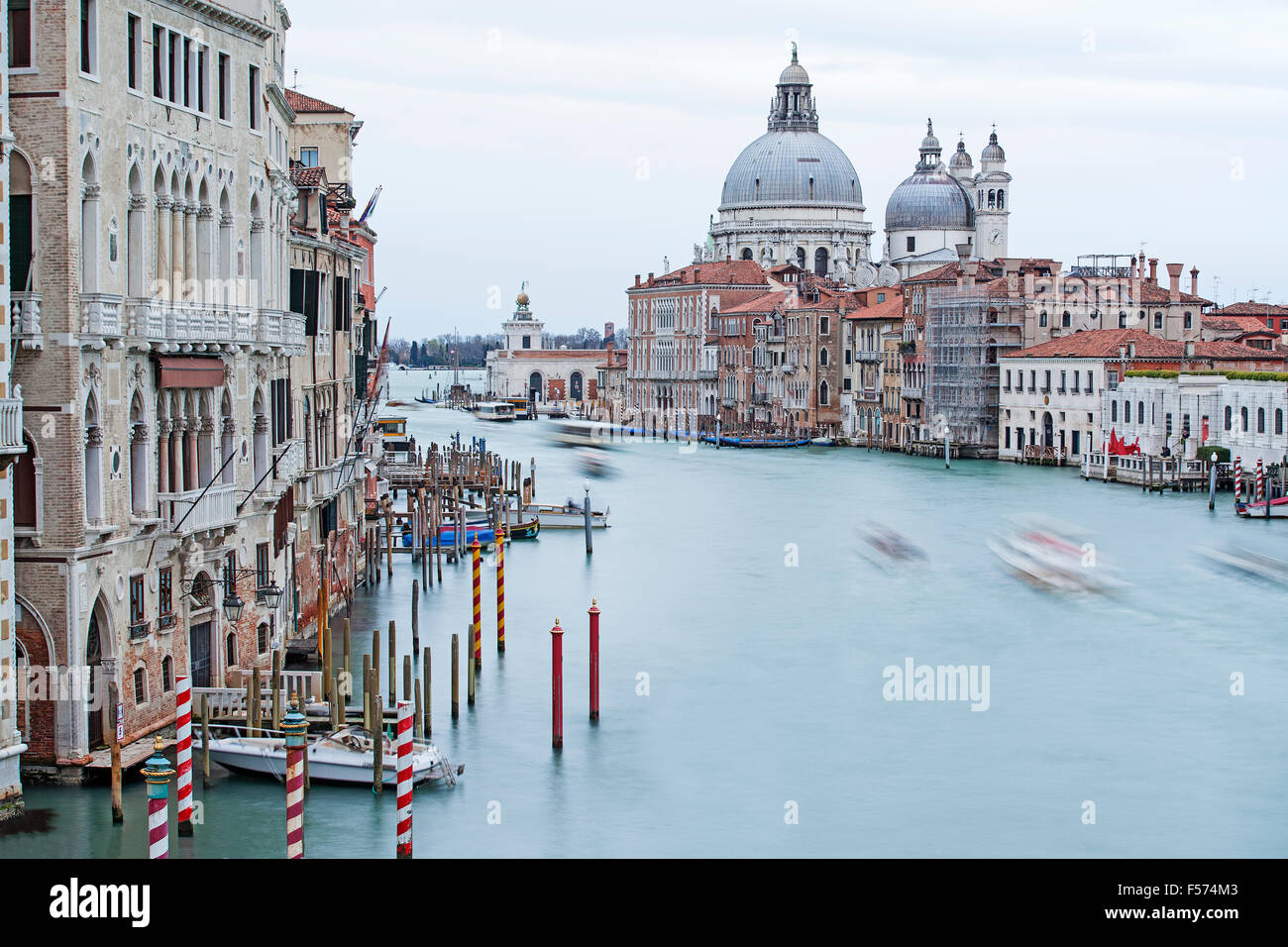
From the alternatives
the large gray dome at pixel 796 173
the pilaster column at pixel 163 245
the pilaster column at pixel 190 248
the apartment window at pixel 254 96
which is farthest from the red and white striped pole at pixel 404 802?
the large gray dome at pixel 796 173

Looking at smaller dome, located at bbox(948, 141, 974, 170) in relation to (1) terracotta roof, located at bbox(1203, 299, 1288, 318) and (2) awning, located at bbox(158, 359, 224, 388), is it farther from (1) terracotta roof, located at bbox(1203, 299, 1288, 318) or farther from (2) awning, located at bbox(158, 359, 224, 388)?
(2) awning, located at bbox(158, 359, 224, 388)

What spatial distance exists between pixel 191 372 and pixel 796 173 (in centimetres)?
6993

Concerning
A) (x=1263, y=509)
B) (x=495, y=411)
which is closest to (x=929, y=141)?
(x=495, y=411)

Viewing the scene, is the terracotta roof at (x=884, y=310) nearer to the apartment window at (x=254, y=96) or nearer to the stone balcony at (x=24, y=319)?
the apartment window at (x=254, y=96)

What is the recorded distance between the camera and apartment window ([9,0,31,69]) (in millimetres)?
11492

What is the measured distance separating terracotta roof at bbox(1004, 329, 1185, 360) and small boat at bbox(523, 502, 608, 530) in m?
16.7

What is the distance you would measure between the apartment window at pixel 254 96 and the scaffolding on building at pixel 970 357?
127ft

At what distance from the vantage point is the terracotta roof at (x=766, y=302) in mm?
68875

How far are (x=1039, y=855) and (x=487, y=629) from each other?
9.33 metres

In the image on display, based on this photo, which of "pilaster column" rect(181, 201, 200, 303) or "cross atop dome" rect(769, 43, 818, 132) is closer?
"pilaster column" rect(181, 201, 200, 303)

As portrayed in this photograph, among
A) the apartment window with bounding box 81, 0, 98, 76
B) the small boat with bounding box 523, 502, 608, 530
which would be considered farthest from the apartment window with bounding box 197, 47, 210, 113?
the small boat with bounding box 523, 502, 608, 530

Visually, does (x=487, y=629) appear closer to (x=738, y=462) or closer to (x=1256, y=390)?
(x=1256, y=390)
